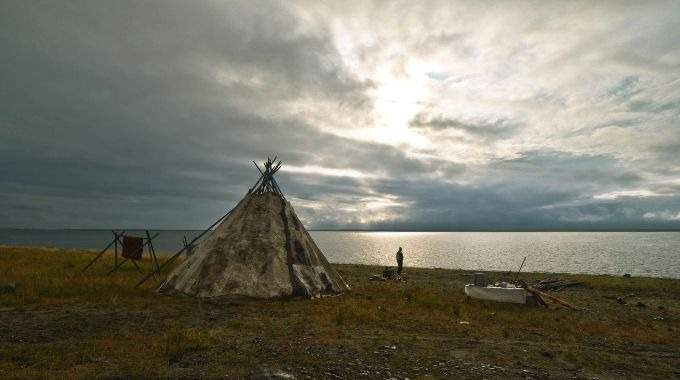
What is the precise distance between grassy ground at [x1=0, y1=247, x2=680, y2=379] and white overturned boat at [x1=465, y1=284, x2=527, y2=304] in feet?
1.55

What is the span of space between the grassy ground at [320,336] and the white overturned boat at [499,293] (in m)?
0.47

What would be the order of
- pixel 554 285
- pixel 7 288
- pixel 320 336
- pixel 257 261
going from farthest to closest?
pixel 554 285 → pixel 257 261 → pixel 7 288 → pixel 320 336

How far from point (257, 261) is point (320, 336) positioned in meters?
7.72

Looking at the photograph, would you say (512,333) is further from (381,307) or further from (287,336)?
(287,336)

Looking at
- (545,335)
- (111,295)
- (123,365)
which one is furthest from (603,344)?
(111,295)

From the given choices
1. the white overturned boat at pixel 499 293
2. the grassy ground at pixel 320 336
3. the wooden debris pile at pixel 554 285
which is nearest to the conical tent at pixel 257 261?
the grassy ground at pixel 320 336

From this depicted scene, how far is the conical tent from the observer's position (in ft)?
59.8

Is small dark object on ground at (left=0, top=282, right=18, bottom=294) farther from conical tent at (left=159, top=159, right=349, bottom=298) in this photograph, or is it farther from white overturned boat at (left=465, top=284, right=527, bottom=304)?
white overturned boat at (left=465, top=284, right=527, bottom=304)

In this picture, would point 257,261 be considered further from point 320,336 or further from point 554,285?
point 554,285

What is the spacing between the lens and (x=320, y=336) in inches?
489

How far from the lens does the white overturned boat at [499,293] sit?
19.1 metres

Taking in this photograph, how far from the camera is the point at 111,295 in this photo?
58.7 feet

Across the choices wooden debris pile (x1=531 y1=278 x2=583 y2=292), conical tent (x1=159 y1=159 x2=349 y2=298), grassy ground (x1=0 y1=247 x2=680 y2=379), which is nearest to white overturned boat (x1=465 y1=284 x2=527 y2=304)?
grassy ground (x1=0 y1=247 x2=680 y2=379)

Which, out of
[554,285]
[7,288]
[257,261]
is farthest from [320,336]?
[554,285]
